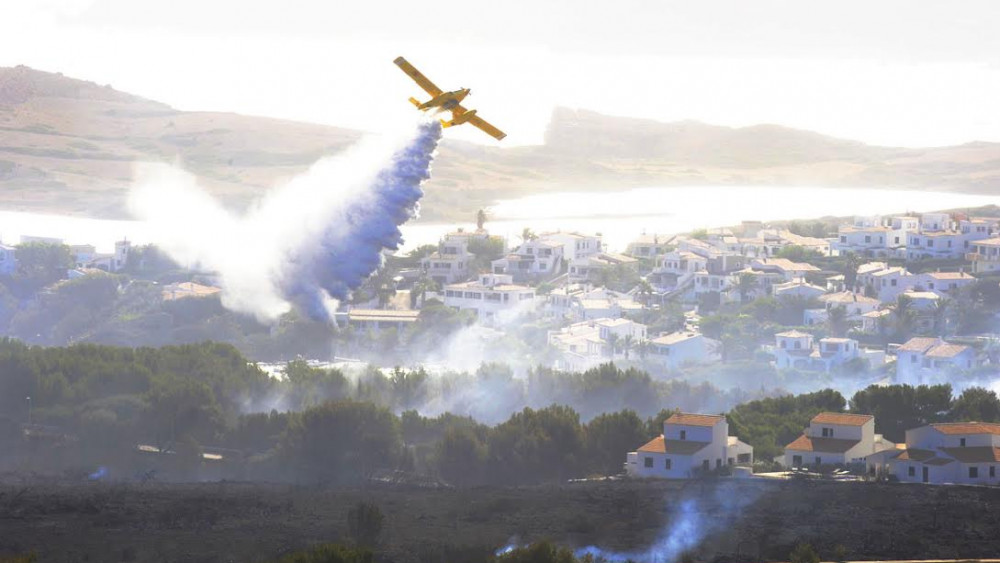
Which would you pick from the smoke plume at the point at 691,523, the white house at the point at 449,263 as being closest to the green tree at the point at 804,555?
the smoke plume at the point at 691,523

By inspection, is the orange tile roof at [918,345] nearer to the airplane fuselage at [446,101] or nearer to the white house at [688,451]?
the white house at [688,451]

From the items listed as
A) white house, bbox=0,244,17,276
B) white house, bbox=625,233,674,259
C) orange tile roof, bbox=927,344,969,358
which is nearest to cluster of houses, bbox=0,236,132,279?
white house, bbox=0,244,17,276

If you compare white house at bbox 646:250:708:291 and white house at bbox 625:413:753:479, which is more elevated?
white house at bbox 646:250:708:291

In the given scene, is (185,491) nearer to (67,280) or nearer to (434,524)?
(434,524)

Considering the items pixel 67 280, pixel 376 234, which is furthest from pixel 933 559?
pixel 67 280

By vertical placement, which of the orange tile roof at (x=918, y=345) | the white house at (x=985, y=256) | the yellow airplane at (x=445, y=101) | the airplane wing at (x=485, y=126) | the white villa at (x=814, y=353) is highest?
the yellow airplane at (x=445, y=101)

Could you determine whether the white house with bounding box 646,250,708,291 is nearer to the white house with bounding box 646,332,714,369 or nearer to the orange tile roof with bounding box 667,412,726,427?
the white house with bounding box 646,332,714,369
